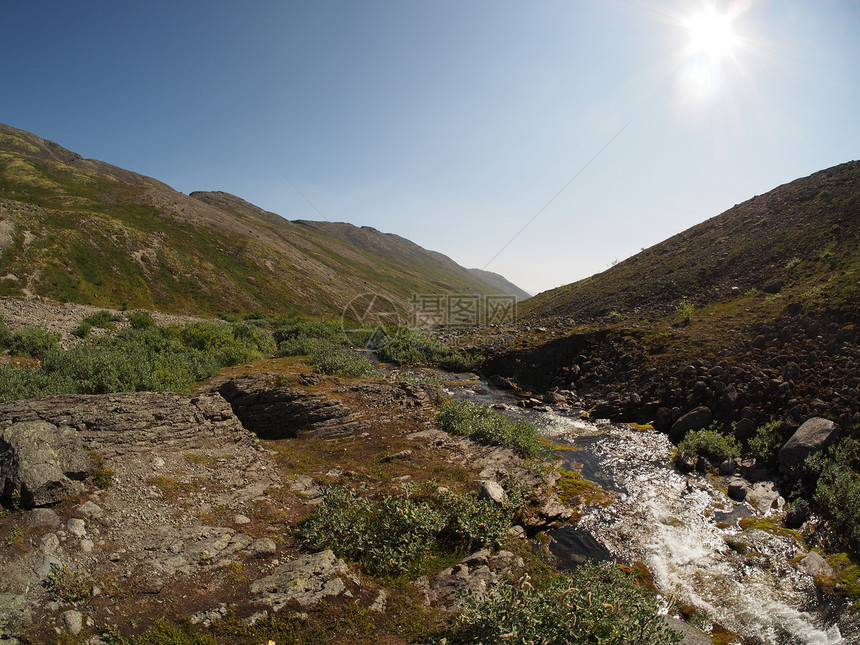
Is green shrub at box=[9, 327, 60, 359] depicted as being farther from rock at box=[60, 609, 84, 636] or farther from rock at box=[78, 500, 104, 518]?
rock at box=[60, 609, 84, 636]

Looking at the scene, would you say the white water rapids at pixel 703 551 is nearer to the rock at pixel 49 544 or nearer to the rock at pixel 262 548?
the rock at pixel 262 548

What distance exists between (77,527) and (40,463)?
1488 millimetres

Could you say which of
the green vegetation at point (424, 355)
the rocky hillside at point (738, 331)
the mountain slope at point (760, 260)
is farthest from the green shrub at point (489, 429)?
the mountain slope at point (760, 260)

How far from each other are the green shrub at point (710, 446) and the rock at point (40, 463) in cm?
1895

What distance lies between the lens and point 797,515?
11047 mm

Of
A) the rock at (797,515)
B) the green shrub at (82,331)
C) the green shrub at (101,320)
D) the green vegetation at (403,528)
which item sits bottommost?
the rock at (797,515)

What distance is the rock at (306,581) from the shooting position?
6.39 m

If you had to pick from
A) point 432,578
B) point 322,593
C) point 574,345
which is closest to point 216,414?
point 322,593

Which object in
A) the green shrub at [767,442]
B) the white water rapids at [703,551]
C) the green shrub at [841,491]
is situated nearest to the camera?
the white water rapids at [703,551]

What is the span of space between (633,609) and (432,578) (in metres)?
3.73

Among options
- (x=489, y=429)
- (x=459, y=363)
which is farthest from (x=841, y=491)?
(x=459, y=363)

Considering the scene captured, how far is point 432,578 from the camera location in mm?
7852

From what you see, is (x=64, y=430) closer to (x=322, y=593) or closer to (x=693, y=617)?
(x=322, y=593)

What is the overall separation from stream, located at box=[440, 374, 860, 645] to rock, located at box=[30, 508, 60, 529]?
1087 centimetres
